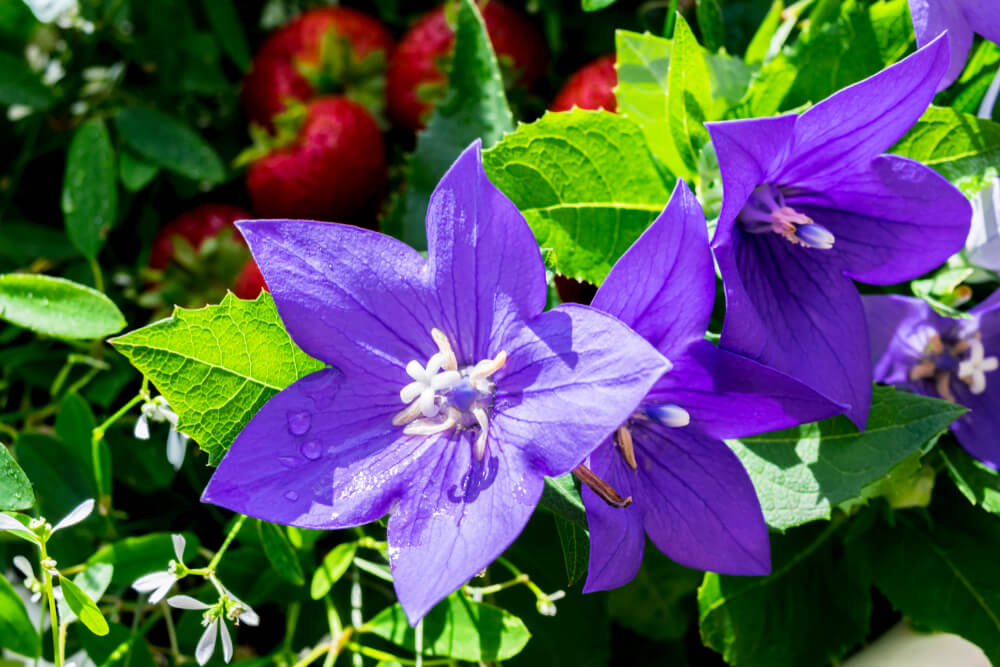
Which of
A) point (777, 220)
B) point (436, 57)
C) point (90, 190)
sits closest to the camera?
point (777, 220)

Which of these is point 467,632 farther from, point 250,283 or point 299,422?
point 250,283

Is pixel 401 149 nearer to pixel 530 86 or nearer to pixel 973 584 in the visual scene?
pixel 530 86

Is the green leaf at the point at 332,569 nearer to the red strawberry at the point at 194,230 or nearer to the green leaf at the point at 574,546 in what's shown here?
the green leaf at the point at 574,546

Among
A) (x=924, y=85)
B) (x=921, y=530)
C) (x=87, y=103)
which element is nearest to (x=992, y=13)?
(x=924, y=85)

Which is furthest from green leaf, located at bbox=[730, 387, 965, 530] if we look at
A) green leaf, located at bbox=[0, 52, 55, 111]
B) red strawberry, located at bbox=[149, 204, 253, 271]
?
green leaf, located at bbox=[0, 52, 55, 111]

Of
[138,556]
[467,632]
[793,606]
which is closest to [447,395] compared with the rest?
[467,632]

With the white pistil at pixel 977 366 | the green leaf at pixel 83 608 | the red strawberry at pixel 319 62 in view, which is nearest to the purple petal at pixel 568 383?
the green leaf at pixel 83 608
